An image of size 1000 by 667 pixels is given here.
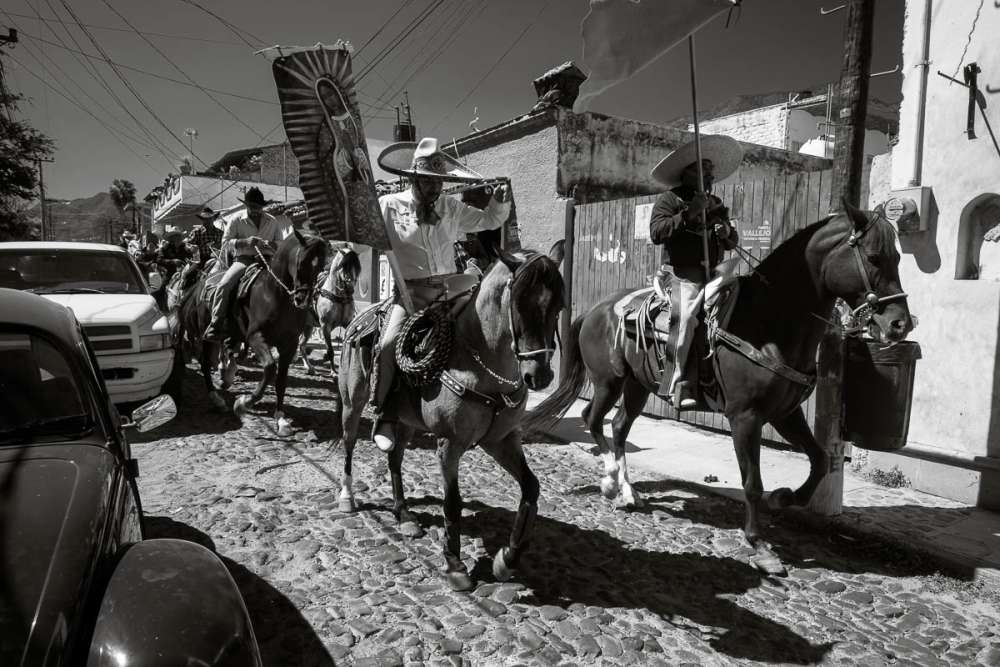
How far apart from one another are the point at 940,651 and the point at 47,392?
4.77m

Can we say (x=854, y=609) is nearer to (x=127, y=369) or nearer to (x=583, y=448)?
(x=583, y=448)

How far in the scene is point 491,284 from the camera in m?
3.67

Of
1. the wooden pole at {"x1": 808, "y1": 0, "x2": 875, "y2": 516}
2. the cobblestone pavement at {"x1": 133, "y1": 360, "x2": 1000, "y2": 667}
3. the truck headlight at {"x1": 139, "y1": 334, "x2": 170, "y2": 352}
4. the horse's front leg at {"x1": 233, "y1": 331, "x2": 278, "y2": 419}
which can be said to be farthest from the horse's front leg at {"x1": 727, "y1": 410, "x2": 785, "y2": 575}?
the truck headlight at {"x1": 139, "y1": 334, "x2": 170, "y2": 352}

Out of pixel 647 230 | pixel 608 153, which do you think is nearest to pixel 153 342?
pixel 647 230

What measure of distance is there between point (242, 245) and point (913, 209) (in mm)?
8183

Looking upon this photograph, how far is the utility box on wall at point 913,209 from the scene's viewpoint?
5766 millimetres

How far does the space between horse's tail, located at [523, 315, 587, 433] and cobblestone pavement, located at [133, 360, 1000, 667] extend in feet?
2.58

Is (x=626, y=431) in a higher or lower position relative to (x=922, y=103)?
lower

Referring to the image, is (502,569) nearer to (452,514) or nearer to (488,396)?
(452,514)

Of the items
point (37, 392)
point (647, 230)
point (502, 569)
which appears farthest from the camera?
point (647, 230)

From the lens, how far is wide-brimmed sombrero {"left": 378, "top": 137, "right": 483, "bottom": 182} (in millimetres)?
4273

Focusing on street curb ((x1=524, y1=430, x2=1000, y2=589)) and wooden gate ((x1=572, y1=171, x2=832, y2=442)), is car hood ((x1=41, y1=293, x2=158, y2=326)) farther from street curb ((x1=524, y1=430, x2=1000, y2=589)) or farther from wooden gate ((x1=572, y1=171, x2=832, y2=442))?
street curb ((x1=524, y1=430, x2=1000, y2=589))

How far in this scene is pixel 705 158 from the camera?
5203mm

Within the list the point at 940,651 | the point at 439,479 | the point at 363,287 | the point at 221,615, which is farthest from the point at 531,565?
the point at 363,287
